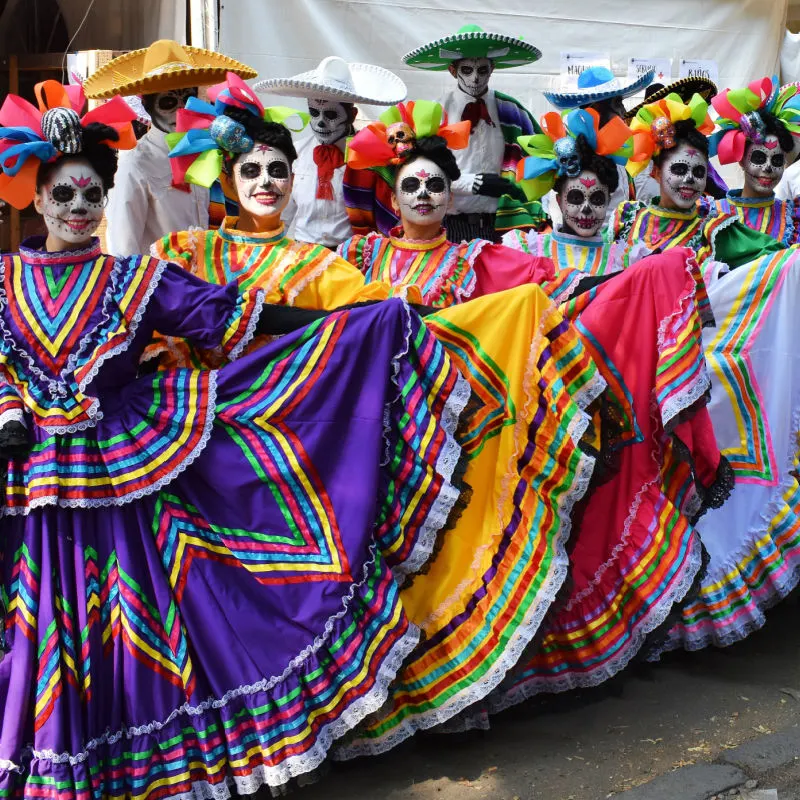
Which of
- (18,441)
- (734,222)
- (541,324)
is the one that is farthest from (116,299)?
(734,222)

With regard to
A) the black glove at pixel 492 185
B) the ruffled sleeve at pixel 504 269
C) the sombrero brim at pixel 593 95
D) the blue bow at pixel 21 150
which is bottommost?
the ruffled sleeve at pixel 504 269

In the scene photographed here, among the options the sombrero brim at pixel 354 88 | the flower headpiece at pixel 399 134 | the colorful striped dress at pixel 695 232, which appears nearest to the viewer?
the flower headpiece at pixel 399 134

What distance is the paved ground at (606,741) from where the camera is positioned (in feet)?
10.2

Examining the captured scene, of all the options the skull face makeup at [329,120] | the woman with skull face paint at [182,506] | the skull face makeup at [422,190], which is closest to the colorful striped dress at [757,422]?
the skull face makeup at [422,190]

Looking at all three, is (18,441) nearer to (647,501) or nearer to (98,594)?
(98,594)

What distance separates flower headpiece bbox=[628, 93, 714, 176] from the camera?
15.8 ft

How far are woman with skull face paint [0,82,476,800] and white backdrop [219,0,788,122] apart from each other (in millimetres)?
4069

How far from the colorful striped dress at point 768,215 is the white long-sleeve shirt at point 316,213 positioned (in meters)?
1.75

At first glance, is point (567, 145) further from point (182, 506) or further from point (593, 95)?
point (182, 506)

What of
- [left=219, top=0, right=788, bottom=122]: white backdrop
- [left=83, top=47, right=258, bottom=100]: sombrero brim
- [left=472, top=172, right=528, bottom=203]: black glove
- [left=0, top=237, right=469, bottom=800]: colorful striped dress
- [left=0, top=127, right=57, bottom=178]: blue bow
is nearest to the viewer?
[left=0, top=237, right=469, bottom=800]: colorful striped dress

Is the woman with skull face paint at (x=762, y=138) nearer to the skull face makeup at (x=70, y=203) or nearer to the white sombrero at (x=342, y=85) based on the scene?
the white sombrero at (x=342, y=85)

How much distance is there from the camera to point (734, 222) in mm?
4684

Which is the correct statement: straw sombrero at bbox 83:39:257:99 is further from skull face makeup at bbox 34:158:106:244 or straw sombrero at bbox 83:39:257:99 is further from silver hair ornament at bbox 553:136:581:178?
skull face makeup at bbox 34:158:106:244

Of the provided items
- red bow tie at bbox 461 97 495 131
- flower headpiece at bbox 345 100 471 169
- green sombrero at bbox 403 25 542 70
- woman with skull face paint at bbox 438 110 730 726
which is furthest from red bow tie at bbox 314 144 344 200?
woman with skull face paint at bbox 438 110 730 726
